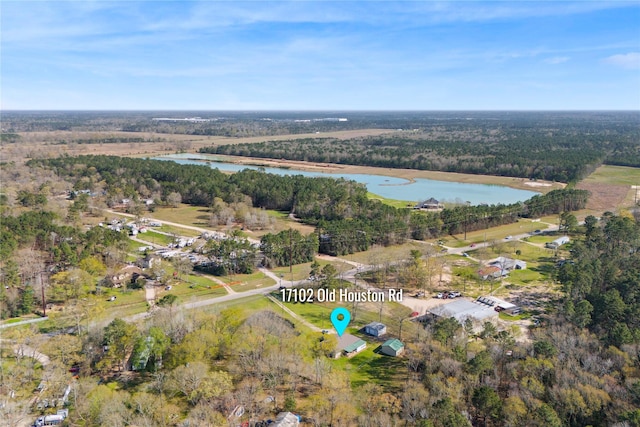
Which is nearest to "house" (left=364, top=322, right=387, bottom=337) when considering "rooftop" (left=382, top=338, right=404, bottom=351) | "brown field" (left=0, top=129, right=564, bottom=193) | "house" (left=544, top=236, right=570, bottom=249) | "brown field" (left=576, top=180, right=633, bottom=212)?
"rooftop" (left=382, top=338, right=404, bottom=351)

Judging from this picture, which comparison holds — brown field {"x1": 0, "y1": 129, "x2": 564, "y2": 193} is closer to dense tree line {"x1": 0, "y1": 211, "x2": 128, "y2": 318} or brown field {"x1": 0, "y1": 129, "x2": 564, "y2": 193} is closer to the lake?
the lake

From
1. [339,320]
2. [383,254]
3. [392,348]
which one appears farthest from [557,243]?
[392,348]

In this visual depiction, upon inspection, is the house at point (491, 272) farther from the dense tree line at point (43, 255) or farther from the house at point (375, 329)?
the dense tree line at point (43, 255)

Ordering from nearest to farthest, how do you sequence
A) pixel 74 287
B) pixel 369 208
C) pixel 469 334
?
1. pixel 469 334
2. pixel 74 287
3. pixel 369 208

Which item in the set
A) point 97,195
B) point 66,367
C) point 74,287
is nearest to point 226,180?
point 97,195

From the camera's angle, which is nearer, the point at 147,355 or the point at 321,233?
the point at 147,355

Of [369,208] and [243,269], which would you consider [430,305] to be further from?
[369,208]

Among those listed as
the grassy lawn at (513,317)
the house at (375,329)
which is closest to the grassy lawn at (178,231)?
the house at (375,329)

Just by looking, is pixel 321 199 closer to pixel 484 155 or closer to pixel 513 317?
pixel 513 317
